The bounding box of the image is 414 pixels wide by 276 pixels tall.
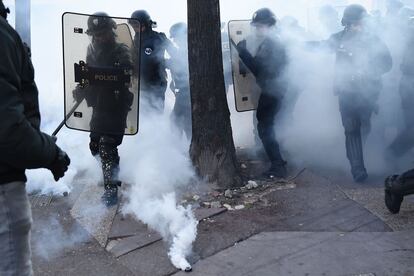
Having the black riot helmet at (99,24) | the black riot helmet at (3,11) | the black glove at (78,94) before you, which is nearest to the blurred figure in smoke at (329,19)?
the black riot helmet at (99,24)

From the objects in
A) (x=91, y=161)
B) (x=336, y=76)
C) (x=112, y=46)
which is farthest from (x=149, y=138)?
(x=336, y=76)

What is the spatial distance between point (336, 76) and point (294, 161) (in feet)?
3.89

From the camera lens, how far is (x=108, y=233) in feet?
13.1

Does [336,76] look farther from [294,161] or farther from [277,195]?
[277,195]

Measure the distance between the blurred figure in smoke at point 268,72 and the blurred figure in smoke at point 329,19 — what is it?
134 cm

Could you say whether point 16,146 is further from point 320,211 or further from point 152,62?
point 152,62

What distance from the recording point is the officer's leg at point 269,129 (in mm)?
5449

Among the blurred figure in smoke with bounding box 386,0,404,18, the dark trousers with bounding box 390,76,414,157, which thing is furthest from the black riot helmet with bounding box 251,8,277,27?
the dark trousers with bounding box 390,76,414,157

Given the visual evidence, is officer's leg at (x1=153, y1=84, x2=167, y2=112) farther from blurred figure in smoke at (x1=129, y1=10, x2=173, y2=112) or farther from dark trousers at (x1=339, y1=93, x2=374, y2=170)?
dark trousers at (x1=339, y1=93, x2=374, y2=170)

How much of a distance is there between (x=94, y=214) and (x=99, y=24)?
1742 millimetres

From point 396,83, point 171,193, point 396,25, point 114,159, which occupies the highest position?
point 396,25

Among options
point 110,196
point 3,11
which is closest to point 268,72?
point 110,196

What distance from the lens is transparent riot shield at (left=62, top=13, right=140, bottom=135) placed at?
439cm

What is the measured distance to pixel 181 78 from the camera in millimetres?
6562
